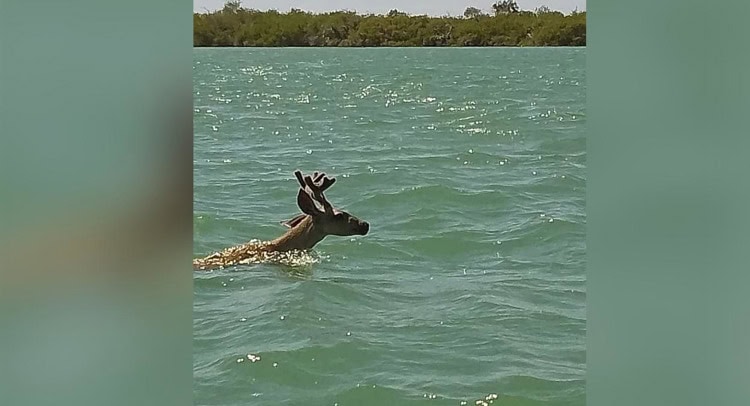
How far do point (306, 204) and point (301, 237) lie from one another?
8cm

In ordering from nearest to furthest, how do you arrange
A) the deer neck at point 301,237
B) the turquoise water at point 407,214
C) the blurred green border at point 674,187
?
the blurred green border at point 674,187 < the turquoise water at point 407,214 < the deer neck at point 301,237

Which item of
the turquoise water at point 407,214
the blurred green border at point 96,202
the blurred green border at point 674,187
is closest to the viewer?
the blurred green border at point 96,202

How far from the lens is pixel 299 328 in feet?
5.93

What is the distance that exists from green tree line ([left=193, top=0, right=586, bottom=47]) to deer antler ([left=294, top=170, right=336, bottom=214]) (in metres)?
0.31

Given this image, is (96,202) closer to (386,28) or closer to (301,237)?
(301,237)

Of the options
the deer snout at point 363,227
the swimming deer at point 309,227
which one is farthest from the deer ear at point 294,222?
the deer snout at point 363,227

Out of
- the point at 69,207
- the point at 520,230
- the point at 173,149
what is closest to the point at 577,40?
the point at 520,230

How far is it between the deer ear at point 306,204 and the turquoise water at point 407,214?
60mm

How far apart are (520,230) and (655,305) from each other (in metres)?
0.58

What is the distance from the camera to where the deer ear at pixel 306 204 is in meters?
1.93

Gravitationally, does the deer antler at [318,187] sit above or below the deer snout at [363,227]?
above

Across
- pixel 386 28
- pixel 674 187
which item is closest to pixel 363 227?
pixel 386 28

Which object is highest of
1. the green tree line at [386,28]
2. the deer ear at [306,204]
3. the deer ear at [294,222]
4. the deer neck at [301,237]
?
the green tree line at [386,28]

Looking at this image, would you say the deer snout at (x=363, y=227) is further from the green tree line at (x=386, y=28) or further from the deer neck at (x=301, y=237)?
the green tree line at (x=386, y=28)
